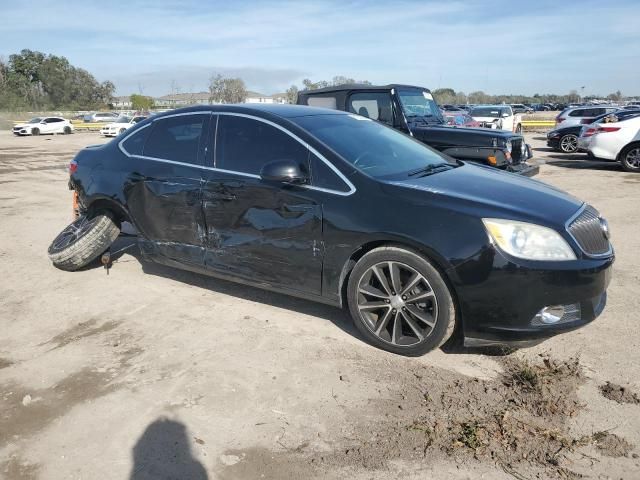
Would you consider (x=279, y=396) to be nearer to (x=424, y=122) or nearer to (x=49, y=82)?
(x=424, y=122)

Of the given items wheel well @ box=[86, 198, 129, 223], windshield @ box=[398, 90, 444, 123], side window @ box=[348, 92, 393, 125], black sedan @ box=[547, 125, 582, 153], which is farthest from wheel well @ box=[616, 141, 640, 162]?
wheel well @ box=[86, 198, 129, 223]

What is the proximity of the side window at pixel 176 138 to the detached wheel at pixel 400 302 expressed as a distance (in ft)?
6.21

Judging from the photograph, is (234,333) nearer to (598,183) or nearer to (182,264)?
(182,264)

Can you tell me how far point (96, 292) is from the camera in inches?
199

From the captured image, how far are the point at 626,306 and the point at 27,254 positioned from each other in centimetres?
638

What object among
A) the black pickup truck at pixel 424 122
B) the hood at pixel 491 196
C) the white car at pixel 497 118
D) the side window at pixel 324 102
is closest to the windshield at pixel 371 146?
the hood at pixel 491 196

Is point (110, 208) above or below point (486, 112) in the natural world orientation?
below

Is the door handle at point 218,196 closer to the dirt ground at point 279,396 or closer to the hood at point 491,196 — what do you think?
the dirt ground at point 279,396

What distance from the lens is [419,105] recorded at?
901cm

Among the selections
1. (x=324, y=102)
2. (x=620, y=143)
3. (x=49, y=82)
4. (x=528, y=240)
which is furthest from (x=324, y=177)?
(x=49, y=82)

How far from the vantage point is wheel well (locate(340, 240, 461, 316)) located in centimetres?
346

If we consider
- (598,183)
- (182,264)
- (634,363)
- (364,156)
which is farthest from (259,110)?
(598,183)

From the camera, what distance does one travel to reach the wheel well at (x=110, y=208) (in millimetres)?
5176

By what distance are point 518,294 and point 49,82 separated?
94331 mm
